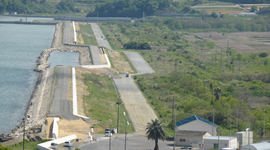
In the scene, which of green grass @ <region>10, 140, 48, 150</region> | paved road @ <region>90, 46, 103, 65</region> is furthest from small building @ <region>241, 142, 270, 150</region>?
paved road @ <region>90, 46, 103, 65</region>

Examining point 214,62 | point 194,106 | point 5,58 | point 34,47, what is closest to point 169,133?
point 194,106

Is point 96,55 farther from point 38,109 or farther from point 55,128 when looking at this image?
point 55,128

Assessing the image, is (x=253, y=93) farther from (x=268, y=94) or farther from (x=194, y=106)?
(x=194, y=106)

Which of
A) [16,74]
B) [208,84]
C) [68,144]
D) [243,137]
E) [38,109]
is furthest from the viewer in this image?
[16,74]

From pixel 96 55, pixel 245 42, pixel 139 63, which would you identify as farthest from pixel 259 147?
pixel 245 42

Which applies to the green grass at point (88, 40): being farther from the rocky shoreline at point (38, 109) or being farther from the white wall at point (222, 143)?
the white wall at point (222, 143)

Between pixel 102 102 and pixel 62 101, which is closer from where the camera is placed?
pixel 62 101
